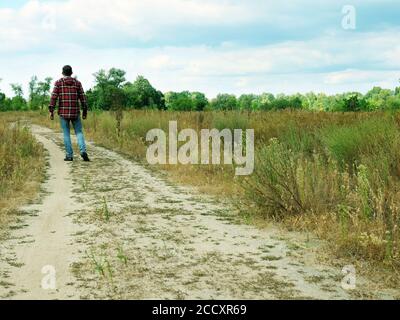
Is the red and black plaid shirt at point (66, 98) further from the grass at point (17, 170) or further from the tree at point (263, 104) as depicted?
the tree at point (263, 104)

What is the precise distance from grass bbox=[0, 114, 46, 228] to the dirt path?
0.30m

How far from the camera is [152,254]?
4.01m

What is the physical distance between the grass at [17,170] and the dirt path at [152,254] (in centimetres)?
30

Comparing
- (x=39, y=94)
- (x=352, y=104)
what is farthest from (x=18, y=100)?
(x=352, y=104)

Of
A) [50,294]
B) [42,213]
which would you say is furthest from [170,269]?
[42,213]

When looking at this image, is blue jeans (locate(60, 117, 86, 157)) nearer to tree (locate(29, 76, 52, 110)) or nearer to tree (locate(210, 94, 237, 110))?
tree (locate(210, 94, 237, 110))

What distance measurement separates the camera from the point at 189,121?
14344mm

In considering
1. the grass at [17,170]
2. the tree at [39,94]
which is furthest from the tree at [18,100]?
the grass at [17,170]

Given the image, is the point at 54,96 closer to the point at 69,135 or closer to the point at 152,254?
the point at 69,135

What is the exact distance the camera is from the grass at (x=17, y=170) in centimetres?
604

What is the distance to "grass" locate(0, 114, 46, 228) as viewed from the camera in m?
6.04

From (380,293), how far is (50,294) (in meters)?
2.24

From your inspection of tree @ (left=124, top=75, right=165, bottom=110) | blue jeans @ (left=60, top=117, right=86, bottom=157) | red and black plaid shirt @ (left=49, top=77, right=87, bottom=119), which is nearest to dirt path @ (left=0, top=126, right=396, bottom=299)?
blue jeans @ (left=60, top=117, right=86, bottom=157)
